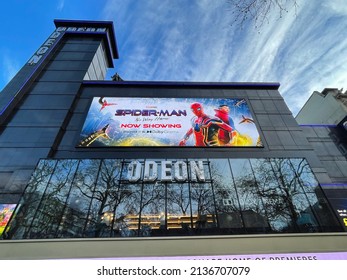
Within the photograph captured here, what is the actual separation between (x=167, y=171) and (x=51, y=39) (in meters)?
26.7

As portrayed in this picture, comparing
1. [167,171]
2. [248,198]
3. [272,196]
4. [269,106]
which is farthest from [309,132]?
[167,171]

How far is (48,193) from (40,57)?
19.7m

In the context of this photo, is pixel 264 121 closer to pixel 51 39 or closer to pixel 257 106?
pixel 257 106

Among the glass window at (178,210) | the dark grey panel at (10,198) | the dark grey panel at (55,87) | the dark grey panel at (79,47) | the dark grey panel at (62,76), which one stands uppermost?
the dark grey panel at (79,47)

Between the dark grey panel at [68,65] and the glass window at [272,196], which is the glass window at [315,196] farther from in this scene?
the dark grey panel at [68,65]

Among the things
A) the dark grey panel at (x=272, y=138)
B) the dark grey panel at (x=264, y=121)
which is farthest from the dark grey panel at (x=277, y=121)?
the dark grey panel at (x=272, y=138)

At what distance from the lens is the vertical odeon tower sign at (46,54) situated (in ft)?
65.6

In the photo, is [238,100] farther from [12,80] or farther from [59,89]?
[12,80]

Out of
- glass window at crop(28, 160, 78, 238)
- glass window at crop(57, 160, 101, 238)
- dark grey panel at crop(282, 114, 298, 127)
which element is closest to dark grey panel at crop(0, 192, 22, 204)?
glass window at crop(28, 160, 78, 238)

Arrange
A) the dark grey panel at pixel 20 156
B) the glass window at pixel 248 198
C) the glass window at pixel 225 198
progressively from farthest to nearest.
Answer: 1. the dark grey panel at pixel 20 156
2. the glass window at pixel 248 198
3. the glass window at pixel 225 198

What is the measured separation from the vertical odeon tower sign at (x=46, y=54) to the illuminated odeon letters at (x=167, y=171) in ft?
45.0

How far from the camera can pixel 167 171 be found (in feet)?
50.3

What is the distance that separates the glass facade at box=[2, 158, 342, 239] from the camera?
12320mm
